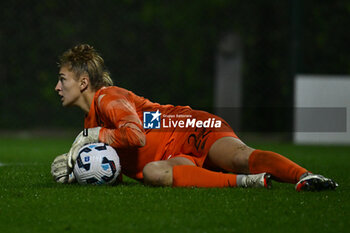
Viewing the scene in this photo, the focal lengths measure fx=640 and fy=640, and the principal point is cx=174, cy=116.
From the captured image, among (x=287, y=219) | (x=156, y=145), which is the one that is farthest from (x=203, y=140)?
(x=287, y=219)

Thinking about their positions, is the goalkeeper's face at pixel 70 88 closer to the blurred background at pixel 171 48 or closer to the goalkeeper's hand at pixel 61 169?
the goalkeeper's hand at pixel 61 169

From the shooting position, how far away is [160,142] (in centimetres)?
465

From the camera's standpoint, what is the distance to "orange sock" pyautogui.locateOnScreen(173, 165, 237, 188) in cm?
428

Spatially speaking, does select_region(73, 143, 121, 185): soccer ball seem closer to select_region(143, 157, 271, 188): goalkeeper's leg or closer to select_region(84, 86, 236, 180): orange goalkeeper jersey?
select_region(84, 86, 236, 180): orange goalkeeper jersey

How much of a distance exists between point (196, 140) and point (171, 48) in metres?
8.75

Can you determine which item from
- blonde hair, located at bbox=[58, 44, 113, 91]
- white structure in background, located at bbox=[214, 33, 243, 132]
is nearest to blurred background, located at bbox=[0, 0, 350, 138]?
white structure in background, located at bbox=[214, 33, 243, 132]

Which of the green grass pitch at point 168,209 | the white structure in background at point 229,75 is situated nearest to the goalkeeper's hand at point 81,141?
the green grass pitch at point 168,209

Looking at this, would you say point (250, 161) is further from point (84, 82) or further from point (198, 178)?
point (84, 82)

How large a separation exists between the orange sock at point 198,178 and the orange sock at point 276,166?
0.17m

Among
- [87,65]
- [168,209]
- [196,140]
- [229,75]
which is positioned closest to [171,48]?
[229,75]

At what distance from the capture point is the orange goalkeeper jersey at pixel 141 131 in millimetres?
4270

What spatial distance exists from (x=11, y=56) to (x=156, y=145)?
30.3ft

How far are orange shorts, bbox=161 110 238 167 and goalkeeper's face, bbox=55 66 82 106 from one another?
75 centimetres

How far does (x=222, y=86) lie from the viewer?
13.4 meters
